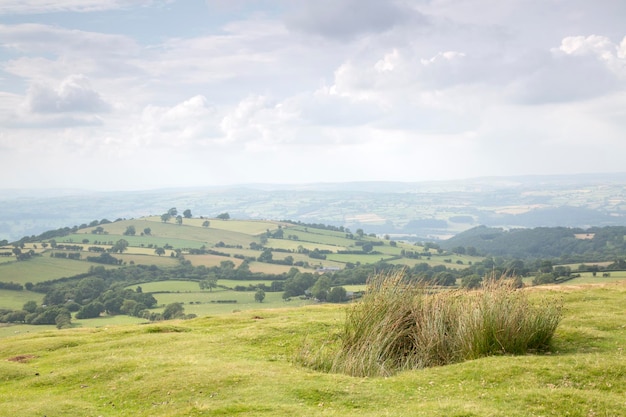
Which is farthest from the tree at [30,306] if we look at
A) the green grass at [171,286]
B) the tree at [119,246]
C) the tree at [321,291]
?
the tree at [119,246]

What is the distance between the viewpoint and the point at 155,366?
17469mm

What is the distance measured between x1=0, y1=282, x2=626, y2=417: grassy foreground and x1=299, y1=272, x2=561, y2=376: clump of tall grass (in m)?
1.18

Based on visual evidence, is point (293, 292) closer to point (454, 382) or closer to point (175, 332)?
point (175, 332)

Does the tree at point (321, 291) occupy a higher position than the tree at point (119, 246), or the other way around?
the tree at point (119, 246)

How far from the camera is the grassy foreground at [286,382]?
12.0 meters

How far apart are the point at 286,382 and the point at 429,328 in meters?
5.73

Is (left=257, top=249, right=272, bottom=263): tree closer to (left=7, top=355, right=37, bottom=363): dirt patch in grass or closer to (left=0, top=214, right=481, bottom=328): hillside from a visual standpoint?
(left=0, top=214, right=481, bottom=328): hillside

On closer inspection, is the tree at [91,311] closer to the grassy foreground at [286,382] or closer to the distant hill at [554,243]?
the grassy foreground at [286,382]

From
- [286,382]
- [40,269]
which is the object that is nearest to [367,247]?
[40,269]

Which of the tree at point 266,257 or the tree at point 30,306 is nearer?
the tree at point 30,306

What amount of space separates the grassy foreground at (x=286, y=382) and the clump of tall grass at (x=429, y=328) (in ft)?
3.87

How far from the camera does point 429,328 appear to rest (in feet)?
58.9

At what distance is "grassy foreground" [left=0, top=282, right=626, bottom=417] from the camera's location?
1202 centimetres

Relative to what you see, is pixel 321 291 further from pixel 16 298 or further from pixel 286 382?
pixel 286 382
